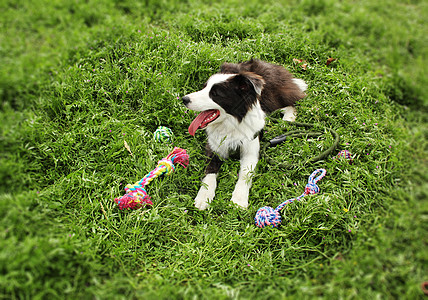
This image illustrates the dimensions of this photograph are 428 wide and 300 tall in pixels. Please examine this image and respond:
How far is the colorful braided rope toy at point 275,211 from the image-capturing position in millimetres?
2531

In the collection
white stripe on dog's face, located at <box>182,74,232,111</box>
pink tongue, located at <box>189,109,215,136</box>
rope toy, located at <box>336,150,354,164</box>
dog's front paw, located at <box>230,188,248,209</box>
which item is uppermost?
white stripe on dog's face, located at <box>182,74,232,111</box>

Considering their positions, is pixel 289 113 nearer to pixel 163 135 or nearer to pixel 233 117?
pixel 233 117

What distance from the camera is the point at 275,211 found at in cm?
258

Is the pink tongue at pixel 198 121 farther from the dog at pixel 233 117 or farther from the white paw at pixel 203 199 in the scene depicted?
the white paw at pixel 203 199

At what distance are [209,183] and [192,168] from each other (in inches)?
10.5

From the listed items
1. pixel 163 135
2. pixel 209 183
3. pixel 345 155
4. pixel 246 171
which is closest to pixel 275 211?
pixel 246 171

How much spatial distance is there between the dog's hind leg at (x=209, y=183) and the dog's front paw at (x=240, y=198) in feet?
0.66

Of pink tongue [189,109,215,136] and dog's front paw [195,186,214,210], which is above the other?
pink tongue [189,109,215,136]

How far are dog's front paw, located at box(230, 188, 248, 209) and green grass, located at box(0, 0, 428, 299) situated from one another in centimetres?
11

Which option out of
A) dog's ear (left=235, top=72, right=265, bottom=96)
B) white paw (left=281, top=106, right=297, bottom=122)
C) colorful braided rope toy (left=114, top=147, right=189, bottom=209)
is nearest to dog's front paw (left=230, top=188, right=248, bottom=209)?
colorful braided rope toy (left=114, top=147, right=189, bottom=209)

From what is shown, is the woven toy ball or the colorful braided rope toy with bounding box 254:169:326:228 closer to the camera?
the colorful braided rope toy with bounding box 254:169:326:228

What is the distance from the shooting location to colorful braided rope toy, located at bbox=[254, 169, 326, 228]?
2531 millimetres

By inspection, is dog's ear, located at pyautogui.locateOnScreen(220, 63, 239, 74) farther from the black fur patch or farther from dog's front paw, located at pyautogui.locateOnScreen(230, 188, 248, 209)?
dog's front paw, located at pyautogui.locateOnScreen(230, 188, 248, 209)

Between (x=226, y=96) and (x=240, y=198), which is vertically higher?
(x=226, y=96)
